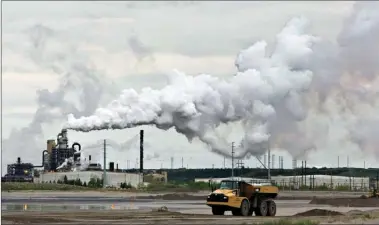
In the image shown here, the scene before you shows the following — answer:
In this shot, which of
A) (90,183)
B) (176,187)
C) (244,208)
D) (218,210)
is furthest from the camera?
(176,187)

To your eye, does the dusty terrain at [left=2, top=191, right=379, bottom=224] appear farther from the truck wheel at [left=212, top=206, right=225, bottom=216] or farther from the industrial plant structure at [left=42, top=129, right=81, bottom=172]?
the industrial plant structure at [left=42, top=129, right=81, bottom=172]

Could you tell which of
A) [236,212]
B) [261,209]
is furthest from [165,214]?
[261,209]

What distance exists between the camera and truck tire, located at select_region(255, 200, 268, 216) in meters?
56.5

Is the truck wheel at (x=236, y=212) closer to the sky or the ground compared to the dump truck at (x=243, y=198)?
closer to the ground

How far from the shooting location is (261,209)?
56562mm

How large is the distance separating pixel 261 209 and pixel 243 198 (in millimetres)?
1759

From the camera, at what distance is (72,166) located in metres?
186

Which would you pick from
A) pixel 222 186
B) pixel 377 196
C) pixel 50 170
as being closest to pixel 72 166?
pixel 50 170

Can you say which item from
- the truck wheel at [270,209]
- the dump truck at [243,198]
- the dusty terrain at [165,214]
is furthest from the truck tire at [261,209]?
the dusty terrain at [165,214]

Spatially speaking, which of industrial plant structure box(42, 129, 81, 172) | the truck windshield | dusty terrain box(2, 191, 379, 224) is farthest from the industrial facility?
the truck windshield

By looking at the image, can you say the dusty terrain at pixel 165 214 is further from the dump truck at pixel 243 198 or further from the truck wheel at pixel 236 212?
the dump truck at pixel 243 198

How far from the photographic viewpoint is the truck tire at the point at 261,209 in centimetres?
5650

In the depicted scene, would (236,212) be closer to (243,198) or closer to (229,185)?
(243,198)

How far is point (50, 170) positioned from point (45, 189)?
4416 cm
